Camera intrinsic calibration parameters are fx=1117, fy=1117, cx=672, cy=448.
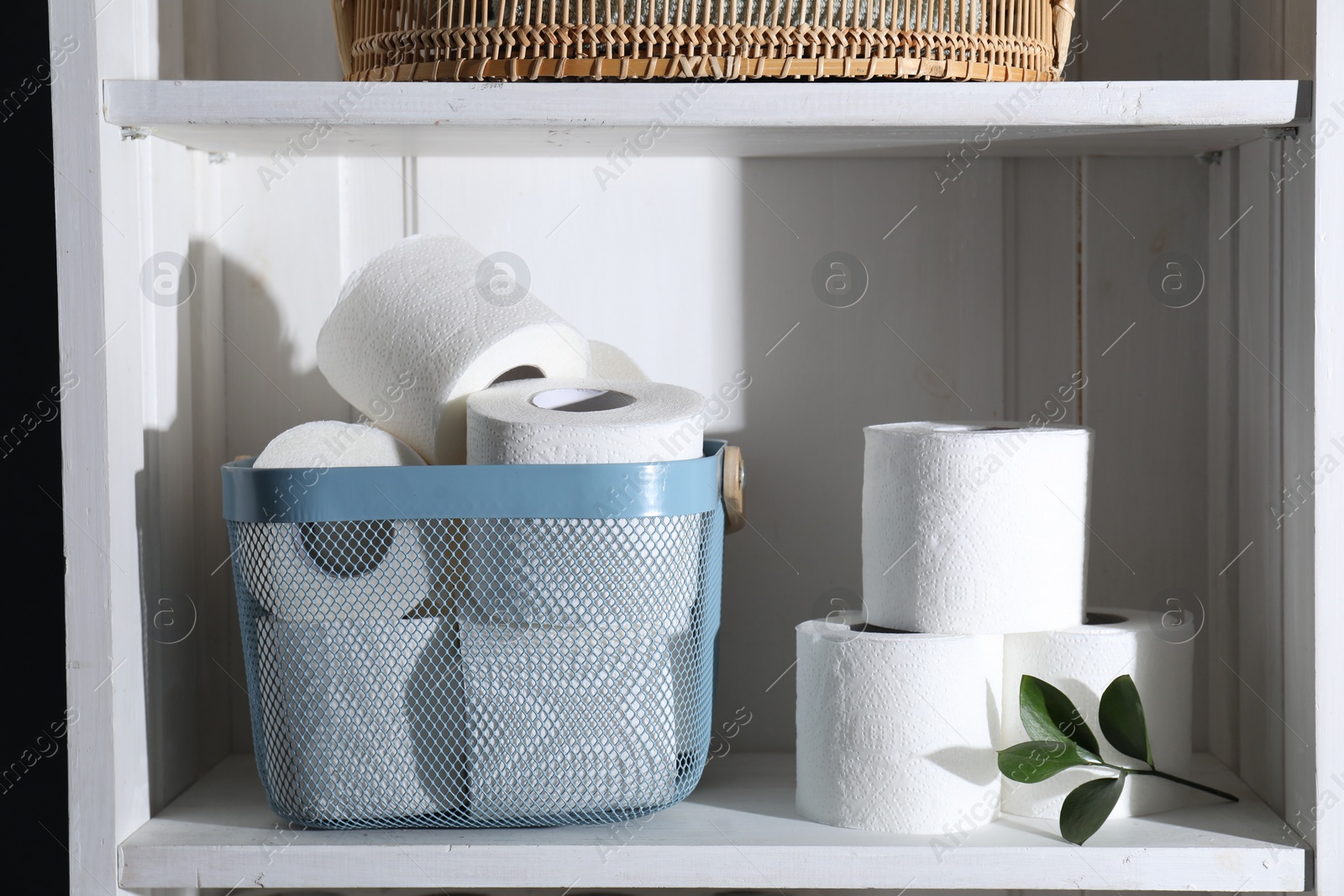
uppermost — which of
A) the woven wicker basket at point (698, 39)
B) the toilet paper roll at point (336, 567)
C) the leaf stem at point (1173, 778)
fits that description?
the woven wicker basket at point (698, 39)

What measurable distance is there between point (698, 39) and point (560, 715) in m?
0.33

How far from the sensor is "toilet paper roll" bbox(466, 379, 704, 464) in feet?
1.69

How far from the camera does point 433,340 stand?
0.56 metres

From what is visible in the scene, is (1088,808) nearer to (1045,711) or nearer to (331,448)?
(1045,711)

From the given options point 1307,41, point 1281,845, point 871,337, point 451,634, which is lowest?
point 1281,845

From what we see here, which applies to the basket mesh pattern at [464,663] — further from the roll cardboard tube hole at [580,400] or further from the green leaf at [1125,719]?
the green leaf at [1125,719]

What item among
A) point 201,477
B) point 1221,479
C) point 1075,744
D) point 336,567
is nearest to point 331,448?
point 336,567

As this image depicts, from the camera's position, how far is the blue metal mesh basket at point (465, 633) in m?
0.52

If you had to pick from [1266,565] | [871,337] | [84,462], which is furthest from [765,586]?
[84,462]

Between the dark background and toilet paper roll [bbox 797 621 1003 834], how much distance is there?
0.47 metres

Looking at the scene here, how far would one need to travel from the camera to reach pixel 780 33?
1.72ft

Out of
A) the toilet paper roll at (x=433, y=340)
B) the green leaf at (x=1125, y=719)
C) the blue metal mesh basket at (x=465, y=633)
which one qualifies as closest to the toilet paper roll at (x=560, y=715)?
the blue metal mesh basket at (x=465, y=633)

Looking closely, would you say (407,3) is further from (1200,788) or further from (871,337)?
(1200,788)

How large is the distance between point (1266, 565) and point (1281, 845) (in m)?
0.14
